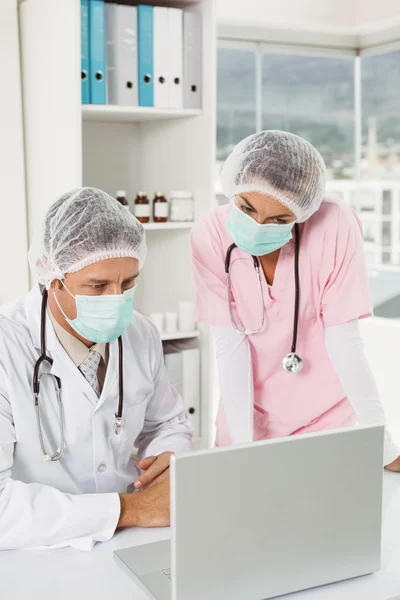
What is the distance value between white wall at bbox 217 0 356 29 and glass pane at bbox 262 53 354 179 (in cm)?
32

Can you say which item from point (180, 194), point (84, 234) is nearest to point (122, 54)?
point (180, 194)

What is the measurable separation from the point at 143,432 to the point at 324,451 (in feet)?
2.37

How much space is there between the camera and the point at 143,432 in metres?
1.79

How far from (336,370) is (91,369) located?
55 cm

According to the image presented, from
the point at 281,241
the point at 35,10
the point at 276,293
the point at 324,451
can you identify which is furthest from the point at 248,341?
the point at 35,10

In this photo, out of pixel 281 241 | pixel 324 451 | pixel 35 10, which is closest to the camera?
pixel 324 451

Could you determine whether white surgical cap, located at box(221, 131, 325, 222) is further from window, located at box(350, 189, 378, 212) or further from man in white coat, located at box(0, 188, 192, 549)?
window, located at box(350, 189, 378, 212)

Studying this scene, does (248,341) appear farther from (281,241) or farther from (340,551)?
(340,551)

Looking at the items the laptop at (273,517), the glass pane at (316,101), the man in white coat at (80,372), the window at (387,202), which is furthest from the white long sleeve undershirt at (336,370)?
the window at (387,202)

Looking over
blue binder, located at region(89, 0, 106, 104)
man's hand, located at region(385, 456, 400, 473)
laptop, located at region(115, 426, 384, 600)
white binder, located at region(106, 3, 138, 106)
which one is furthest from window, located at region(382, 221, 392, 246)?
laptop, located at region(115, 426, 384, 600)

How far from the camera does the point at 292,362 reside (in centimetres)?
180

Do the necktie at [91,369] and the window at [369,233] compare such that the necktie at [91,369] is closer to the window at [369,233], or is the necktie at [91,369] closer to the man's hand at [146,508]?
the man's hand at [146,508]

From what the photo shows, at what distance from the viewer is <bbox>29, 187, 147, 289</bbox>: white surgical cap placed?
1541 mm

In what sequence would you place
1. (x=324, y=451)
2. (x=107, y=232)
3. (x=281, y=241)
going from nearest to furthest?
(x=324, y=451) → (x=107, y=232) → (x=281, y=241)
